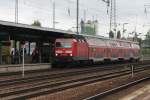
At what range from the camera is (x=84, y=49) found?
4162cm

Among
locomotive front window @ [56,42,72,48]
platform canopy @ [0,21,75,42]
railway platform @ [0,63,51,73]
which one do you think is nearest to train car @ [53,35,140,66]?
locomotive front window @ [56,42,72,48]

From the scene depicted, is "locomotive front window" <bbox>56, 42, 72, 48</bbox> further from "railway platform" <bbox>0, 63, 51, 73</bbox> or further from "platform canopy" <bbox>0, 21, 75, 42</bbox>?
"railway platform" <bbox>0, 63, 51, 73</bbox>

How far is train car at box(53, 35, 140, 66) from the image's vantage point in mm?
40281

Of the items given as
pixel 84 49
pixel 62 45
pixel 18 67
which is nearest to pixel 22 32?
pixel 18 67

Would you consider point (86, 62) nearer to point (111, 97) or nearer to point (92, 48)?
point (92, 48)

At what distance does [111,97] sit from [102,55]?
100 ft

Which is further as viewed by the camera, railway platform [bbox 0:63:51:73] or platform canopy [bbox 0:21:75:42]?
railway platform [bbox 0:63:51:73]

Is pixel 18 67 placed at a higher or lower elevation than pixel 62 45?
lower

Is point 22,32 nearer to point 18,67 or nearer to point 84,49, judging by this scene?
point 18,67

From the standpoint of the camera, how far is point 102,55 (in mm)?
47031

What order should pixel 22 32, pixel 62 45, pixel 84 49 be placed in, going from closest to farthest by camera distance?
1. pixel 22 32
2. pixel 62 45
3. pixel 84 49

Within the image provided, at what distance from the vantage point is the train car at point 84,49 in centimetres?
4028

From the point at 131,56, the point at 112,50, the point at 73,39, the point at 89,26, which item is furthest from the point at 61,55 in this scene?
the point at 89,26

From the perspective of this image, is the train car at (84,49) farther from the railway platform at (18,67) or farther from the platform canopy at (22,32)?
the railway platform at (18,67)
